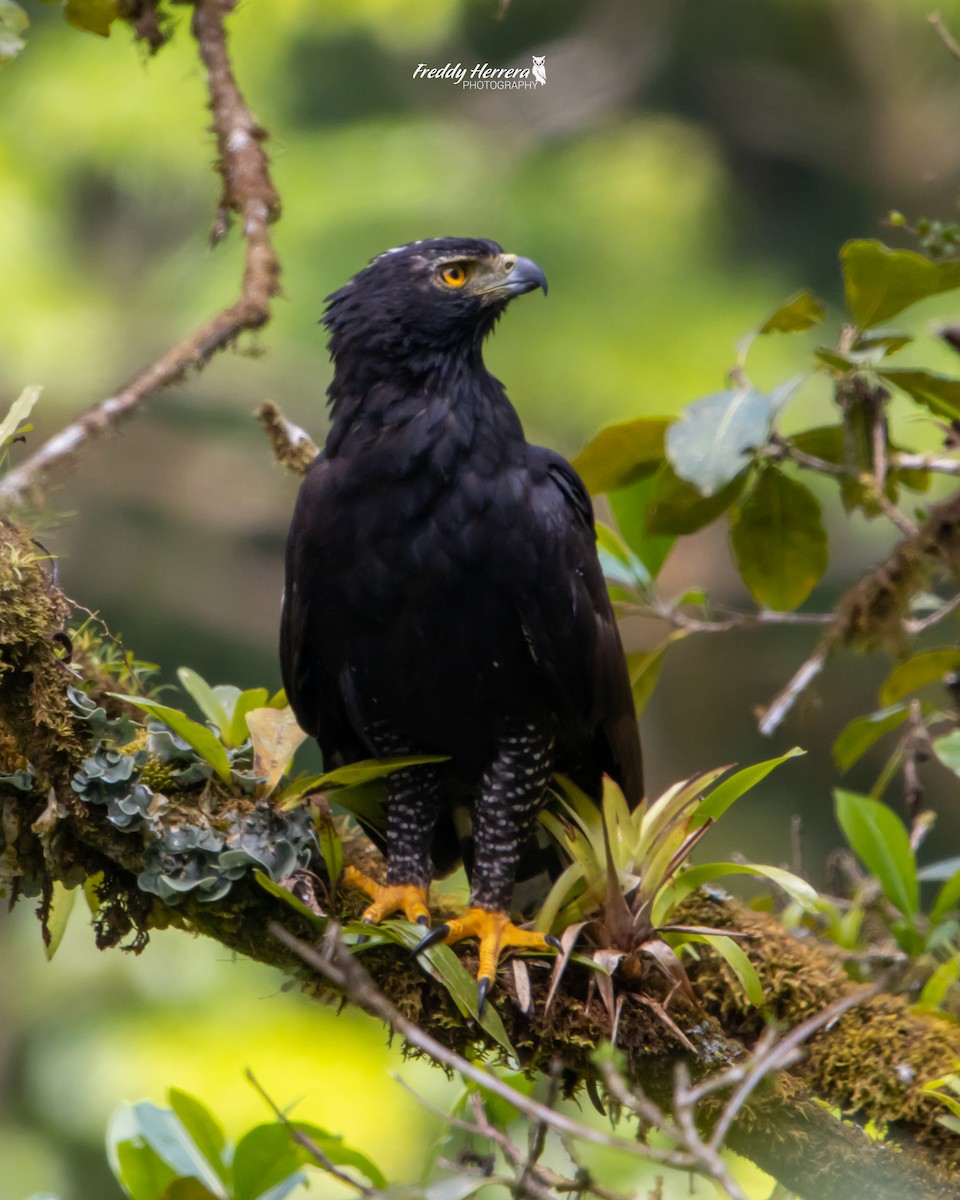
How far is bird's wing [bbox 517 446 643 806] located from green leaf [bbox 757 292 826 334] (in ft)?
2.49

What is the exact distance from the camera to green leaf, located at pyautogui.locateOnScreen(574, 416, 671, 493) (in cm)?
382

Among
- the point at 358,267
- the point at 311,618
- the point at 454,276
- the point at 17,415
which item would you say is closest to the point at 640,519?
the point at 454,276

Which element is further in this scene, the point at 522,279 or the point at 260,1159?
the point at 522,279

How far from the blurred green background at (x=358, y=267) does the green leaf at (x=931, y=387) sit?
A: 181 inches

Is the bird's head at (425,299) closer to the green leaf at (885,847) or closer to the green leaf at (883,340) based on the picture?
the green leaf at (883,340)

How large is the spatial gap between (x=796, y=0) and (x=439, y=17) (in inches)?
222

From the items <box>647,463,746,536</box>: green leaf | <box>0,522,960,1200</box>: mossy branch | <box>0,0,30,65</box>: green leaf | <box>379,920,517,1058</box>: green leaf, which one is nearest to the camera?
<box>0,522,960,1200</box>: mossy branch

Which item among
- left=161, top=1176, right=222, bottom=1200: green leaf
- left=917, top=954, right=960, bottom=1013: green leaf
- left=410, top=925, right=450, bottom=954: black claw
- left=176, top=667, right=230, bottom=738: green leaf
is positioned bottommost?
left=161, top=1176, right=222, bottom=1200: green leaf

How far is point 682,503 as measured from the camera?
3822mm

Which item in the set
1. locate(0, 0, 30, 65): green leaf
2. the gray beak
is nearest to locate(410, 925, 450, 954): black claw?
the gray beak

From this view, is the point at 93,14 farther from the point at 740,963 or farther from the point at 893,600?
the point at 740,963

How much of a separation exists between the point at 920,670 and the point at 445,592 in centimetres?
148

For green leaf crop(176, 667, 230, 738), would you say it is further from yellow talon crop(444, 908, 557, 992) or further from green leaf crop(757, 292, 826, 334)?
green leaf crop(757, 292, 826, 334)

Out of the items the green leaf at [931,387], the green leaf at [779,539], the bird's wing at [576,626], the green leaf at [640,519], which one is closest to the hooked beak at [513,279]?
the bird's wing at [576,626]
